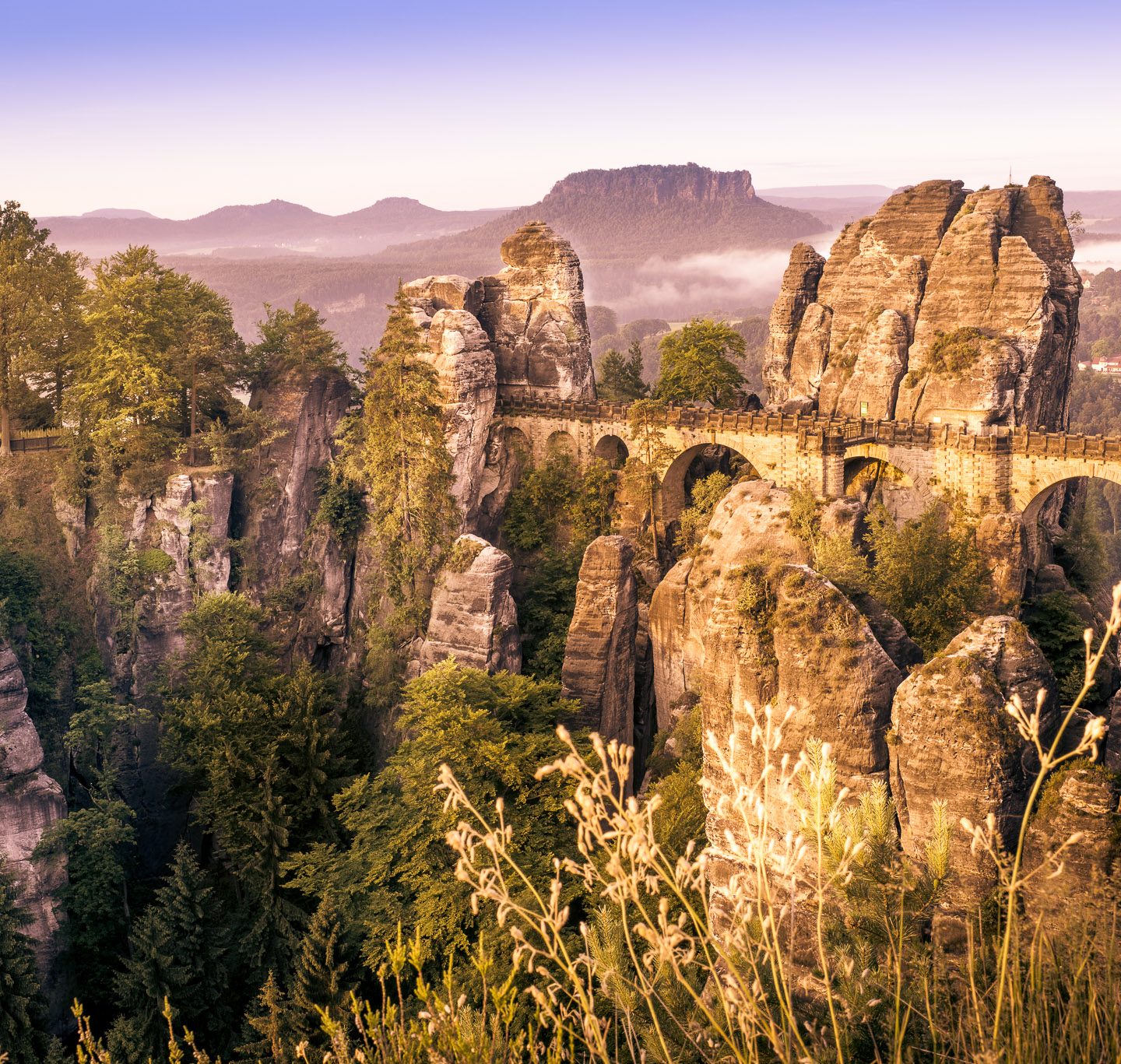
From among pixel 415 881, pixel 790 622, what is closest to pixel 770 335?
pixel 415 881

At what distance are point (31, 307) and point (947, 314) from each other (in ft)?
106

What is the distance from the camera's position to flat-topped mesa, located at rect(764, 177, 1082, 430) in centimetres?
3897

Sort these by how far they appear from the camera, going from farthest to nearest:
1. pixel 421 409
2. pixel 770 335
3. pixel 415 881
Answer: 1. pixel 770 335
2. pixel 421 409
3. pixel 415 881

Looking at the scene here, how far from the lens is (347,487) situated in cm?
3866

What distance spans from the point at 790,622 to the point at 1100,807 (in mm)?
3881

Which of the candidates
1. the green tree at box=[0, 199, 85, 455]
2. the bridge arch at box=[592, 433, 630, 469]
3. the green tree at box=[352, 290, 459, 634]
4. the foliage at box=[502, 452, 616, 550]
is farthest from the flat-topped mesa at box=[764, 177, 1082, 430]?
the green tree at box=[0, 199, 85, 455]

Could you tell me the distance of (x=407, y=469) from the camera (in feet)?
120

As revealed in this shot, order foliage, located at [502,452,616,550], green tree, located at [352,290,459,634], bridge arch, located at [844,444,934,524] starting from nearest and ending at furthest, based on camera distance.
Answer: green tree, located at [352,290,459,634], bridge arch, located at [844,444,934,524], foliage, located at [502,452,616,550]

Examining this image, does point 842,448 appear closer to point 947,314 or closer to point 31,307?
point 947,314

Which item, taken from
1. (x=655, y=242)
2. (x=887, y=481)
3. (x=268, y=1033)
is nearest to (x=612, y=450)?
(x=887, y=481)

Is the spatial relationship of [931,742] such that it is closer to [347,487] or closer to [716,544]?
[716,544]

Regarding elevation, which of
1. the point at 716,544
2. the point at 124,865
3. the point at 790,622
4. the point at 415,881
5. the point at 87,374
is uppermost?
the point at 87,374

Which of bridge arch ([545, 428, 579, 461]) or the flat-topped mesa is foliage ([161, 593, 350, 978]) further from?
the flat-topped mesa

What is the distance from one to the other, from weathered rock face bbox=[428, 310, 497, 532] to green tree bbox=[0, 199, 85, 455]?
12694 mm
